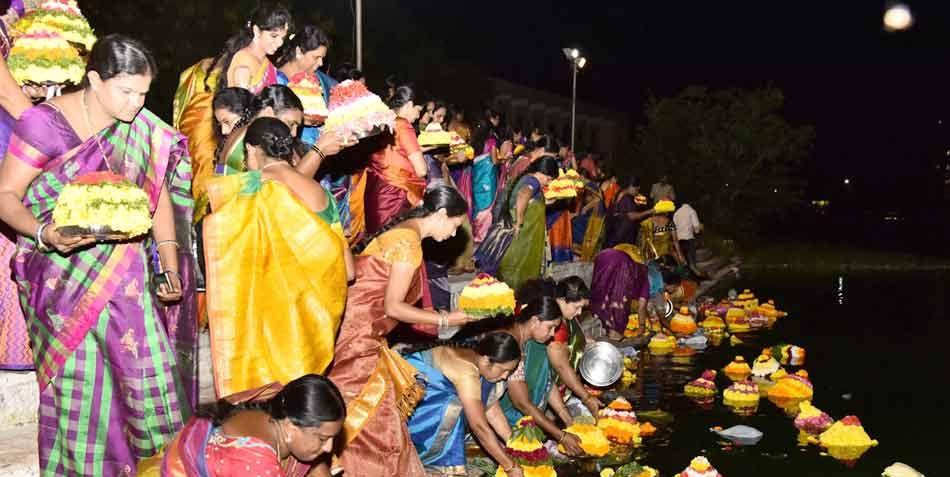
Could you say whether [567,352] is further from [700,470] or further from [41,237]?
[41,237]

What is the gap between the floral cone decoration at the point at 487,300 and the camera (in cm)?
502

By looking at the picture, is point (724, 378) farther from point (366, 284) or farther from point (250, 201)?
point (250, 201)

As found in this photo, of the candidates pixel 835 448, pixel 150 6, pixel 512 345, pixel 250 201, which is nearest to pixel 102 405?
pixel 250 201

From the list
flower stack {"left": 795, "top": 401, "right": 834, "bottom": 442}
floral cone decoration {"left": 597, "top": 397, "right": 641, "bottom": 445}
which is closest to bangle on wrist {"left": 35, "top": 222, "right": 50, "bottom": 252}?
floral cone decoration {"left": 597, "top": 397, "right": 641, "bottom": 445}

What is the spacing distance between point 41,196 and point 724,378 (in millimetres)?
6904

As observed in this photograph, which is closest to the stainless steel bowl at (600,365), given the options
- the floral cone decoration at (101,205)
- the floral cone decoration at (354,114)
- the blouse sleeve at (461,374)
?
the blouse sleeve at (461,374)

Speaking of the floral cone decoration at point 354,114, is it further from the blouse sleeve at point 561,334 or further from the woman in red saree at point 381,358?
the blouse sleeve at point 561,334

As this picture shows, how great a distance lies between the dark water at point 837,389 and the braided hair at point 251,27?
9.35 ft

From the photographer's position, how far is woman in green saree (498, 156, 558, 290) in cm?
862

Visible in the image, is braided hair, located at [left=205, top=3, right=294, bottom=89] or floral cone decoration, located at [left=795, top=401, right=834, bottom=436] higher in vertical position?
braided hair, located at [left=205, top=3, right=294, bottom=89]

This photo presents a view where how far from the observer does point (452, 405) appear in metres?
5.19

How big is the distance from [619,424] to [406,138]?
221 cm

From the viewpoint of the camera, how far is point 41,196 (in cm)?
328

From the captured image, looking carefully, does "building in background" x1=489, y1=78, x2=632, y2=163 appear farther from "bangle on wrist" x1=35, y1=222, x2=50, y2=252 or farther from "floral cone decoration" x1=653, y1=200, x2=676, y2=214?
"bangle on wrist" x1=35, y1=222, x2=50, y2=252
